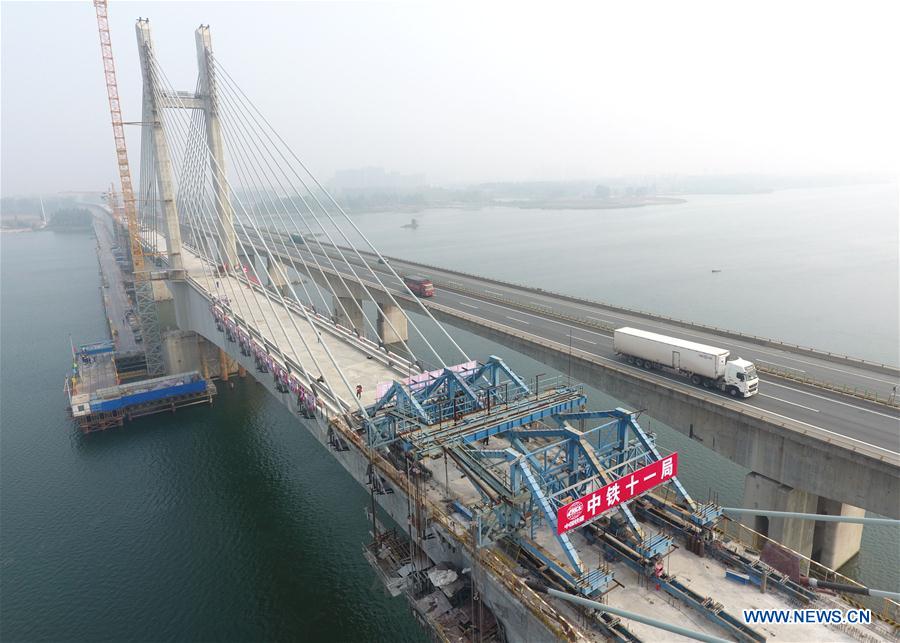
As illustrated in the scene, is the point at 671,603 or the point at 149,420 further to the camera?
the point at 149,420

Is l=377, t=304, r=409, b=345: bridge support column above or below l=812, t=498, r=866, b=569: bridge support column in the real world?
above

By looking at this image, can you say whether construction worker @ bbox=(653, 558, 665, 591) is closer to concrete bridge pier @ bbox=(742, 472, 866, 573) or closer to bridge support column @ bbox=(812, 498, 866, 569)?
concrete bridge pier @ bbox=(742, 472, 866, 573)

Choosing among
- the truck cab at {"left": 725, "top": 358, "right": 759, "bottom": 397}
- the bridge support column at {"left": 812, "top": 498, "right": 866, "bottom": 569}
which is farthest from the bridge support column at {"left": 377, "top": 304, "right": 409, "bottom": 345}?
the bridge support column at {"left": 812, "top": 498, "right": 866, "bottom": 569}

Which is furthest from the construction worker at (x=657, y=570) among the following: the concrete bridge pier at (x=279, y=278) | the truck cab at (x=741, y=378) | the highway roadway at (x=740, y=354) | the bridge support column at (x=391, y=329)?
the bridge support column at (x=391, y=329)

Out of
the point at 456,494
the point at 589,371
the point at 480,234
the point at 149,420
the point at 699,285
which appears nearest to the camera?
the point at 456,494

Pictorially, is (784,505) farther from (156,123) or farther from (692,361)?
(156,123)

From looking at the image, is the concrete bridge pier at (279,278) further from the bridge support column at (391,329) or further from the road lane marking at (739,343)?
the road lane marking at (739,343)

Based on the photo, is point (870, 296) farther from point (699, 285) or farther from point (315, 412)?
point (315, 412)

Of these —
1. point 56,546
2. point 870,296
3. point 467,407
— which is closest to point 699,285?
point 870,296
